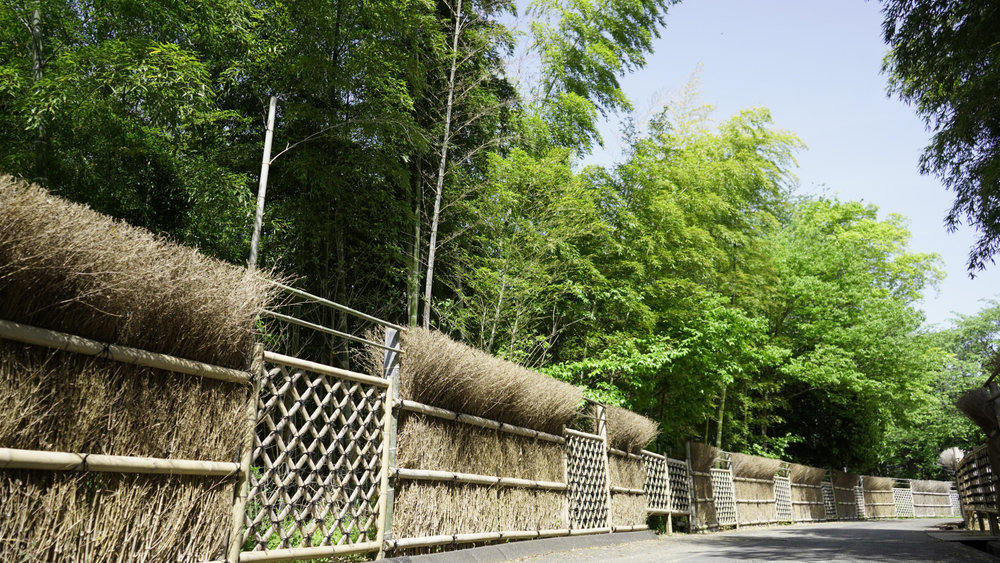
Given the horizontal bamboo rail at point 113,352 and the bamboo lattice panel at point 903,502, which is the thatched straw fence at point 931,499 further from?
the horizontal bamboo rail at point 113,352

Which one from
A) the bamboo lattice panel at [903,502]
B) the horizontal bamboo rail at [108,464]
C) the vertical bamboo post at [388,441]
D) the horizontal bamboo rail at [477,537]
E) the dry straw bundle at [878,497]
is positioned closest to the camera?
the horizontal bamboo rail at [108,464]

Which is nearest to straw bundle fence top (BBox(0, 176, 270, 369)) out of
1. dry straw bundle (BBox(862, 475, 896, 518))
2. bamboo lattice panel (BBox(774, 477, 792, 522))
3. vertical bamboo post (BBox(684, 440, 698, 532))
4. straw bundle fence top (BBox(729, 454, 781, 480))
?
vertical bamboo post (BBox(684, 440, 698, 532))

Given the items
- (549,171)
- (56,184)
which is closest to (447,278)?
(549,171)

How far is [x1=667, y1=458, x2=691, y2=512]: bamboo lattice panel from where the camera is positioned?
35.8ft

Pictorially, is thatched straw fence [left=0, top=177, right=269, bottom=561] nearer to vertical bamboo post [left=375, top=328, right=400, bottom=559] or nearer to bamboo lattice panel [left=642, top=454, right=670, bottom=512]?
vertical bamboo post [left=375, top=328, right=400, bottom=559]

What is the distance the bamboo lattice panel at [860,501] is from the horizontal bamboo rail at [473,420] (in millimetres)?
18365

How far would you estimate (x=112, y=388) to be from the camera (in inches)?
108

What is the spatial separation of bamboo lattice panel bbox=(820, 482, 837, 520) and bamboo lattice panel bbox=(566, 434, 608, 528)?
13568mm

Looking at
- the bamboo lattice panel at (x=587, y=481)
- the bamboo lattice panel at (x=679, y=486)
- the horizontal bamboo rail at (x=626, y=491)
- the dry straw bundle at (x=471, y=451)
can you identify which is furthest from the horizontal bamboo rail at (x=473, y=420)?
the bamboo lattice panel at (x=679, y=486)

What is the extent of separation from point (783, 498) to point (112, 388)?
1640cm

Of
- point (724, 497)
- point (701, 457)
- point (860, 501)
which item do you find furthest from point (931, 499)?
point (701, 457)

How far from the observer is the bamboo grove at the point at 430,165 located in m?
7.14

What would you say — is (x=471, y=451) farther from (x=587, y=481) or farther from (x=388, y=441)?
(x=587, y=481)

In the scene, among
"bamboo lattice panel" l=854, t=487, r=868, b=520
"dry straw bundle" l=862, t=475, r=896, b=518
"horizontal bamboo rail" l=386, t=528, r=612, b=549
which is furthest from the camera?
"dry straw bundle" l=862, t=475, r=896, b=518
